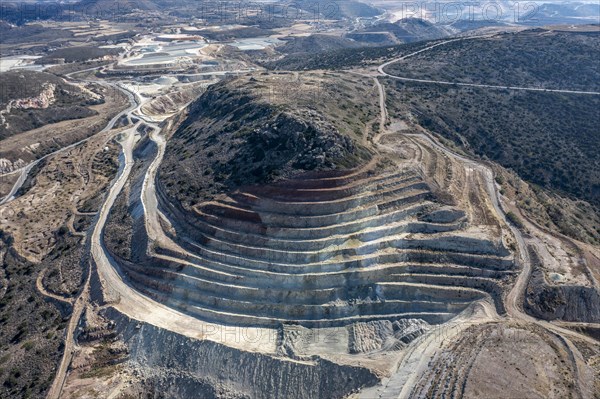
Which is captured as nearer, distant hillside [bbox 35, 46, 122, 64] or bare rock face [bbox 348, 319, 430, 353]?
bare rock face [bbox 348, 319, 430, 353]

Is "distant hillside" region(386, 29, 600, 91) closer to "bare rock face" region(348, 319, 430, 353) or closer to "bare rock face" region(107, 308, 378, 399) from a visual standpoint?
"bare rock face" region(348, 319, 430, 353)

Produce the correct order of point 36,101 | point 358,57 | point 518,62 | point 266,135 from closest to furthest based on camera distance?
point 266,135
point 518,62
point 36,101
point 358,57

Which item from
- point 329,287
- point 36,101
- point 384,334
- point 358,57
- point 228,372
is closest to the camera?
point 228,372

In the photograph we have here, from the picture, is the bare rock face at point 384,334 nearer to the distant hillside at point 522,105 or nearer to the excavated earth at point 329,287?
the excavated earth at point 329,287

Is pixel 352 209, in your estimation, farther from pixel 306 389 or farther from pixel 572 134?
pixel 572 134

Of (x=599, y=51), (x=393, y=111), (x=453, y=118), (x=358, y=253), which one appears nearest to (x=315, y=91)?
(x=393, y=111)

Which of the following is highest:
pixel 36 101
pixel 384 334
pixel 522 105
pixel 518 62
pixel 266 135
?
pixel 518 62

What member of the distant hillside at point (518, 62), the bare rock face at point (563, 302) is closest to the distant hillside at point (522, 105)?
the distant hillside at point (518, 62)

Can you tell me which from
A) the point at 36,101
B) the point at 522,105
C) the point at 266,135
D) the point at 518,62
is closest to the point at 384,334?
the point at 266,135

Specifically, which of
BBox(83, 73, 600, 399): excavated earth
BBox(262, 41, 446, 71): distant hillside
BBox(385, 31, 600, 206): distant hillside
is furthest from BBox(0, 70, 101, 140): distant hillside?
BBox(385, 31, 600, 206): distant hillside

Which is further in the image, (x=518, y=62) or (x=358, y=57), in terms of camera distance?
(x=358, y=57)

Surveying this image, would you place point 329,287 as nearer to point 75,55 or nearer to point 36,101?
→ point 36,101
